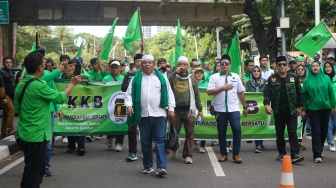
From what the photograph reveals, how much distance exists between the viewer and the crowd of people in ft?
23.8

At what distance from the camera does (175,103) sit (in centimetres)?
1108

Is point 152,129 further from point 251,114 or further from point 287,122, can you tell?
point 251,114

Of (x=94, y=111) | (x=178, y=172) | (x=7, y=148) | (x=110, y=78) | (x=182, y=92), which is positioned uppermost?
(x=110, y=78)

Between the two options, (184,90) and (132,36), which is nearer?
(184,90)

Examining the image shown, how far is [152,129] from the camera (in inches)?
380

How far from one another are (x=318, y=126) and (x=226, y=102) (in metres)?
1.71

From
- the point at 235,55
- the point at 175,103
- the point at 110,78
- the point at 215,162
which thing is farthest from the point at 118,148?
the point at 235,55

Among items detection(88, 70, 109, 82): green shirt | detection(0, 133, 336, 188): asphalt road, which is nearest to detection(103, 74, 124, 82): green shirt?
detection(88, 70, 109, 82): green shirt

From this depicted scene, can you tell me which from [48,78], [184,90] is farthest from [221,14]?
[48,78]

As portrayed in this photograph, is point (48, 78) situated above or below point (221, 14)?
below

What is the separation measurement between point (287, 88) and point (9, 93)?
737 centimetres

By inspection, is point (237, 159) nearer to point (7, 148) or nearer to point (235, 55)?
point (235, 55)

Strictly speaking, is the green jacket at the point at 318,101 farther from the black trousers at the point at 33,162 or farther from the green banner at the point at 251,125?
the black trousers at the point at 33,162

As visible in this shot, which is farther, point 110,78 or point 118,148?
point 110,78
